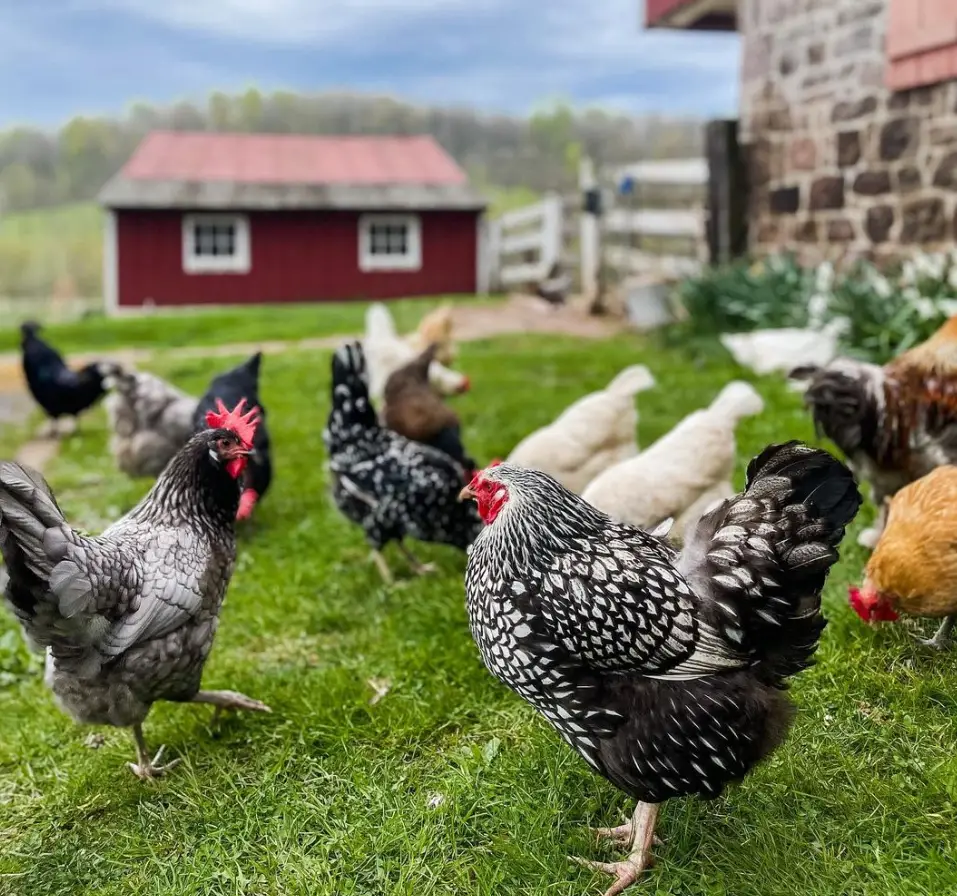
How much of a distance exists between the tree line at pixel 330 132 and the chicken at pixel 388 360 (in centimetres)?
2334

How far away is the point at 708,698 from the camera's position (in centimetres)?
231

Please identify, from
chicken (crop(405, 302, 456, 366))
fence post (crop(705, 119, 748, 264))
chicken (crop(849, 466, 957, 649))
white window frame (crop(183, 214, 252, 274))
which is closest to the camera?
chicken (crop(849, 466, 957, 649))

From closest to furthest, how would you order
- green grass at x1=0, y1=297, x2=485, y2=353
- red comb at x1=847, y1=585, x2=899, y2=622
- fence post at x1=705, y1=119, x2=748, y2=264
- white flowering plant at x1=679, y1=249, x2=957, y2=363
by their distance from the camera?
red comb at x1=847, y1=585, x2=899, y2=622 → white flowering plant at x1=679, y1=249, x2=957, y2=363 → fence post at x1=705, y1=119, x2=748, y2=264 → green grass at x1=0, y1=297, x2=485, y2=353

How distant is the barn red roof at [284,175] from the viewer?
780 inches

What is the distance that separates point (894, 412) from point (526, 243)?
16449 millimetres

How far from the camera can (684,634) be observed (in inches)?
92.0

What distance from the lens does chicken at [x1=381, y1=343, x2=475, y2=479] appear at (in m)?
5.62

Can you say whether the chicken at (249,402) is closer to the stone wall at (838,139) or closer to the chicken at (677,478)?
the chicken at (677,478)

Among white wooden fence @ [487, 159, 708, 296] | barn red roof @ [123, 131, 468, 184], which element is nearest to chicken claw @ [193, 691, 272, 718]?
white wooden fence @ [487, 159, 708, 296]

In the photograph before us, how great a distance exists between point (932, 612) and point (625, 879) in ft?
4.69

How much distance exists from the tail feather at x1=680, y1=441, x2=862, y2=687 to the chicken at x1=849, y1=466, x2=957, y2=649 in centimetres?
83

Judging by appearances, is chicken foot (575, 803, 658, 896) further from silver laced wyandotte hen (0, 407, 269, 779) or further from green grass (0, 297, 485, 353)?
green grass (0, 297, 485, 353)

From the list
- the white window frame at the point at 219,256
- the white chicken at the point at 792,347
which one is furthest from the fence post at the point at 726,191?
the white window frame at the point at 219,256

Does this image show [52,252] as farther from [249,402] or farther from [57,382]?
[249,402]
